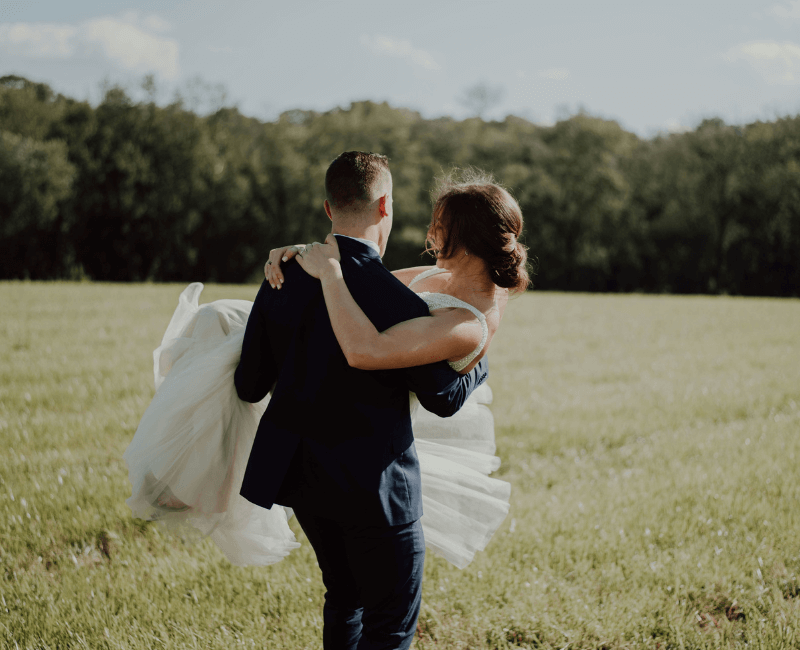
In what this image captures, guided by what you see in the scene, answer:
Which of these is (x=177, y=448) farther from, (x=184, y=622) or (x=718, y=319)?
(x=718, y=319)

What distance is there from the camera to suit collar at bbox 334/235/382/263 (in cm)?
229

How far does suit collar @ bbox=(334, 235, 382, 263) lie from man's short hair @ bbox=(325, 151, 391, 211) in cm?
13

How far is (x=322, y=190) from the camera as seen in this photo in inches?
1993

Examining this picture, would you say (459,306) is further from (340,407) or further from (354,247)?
(340,407)

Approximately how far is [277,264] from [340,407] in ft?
2.12

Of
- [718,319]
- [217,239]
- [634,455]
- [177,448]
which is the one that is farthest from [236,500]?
[217,239]

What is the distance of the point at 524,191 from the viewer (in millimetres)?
53219

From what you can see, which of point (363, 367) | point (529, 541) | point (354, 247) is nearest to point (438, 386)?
point (363, 367)

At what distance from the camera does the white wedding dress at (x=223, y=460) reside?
8.92 ft

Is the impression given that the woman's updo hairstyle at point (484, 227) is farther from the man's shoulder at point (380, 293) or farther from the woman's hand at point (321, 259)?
the woman's hand at point (321, 259)

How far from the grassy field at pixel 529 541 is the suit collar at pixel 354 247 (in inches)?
95.6

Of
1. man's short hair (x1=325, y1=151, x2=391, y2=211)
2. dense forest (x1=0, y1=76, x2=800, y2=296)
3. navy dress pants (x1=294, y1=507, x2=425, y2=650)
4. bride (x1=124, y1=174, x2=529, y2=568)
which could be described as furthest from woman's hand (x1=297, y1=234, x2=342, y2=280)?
dense forest (x1=0, y1=76, x2=800, y2=296)

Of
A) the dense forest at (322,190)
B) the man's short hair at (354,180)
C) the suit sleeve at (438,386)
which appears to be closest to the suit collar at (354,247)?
the man's short hair at (354,180)

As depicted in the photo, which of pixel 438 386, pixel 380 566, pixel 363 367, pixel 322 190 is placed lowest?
pixel 380 566
